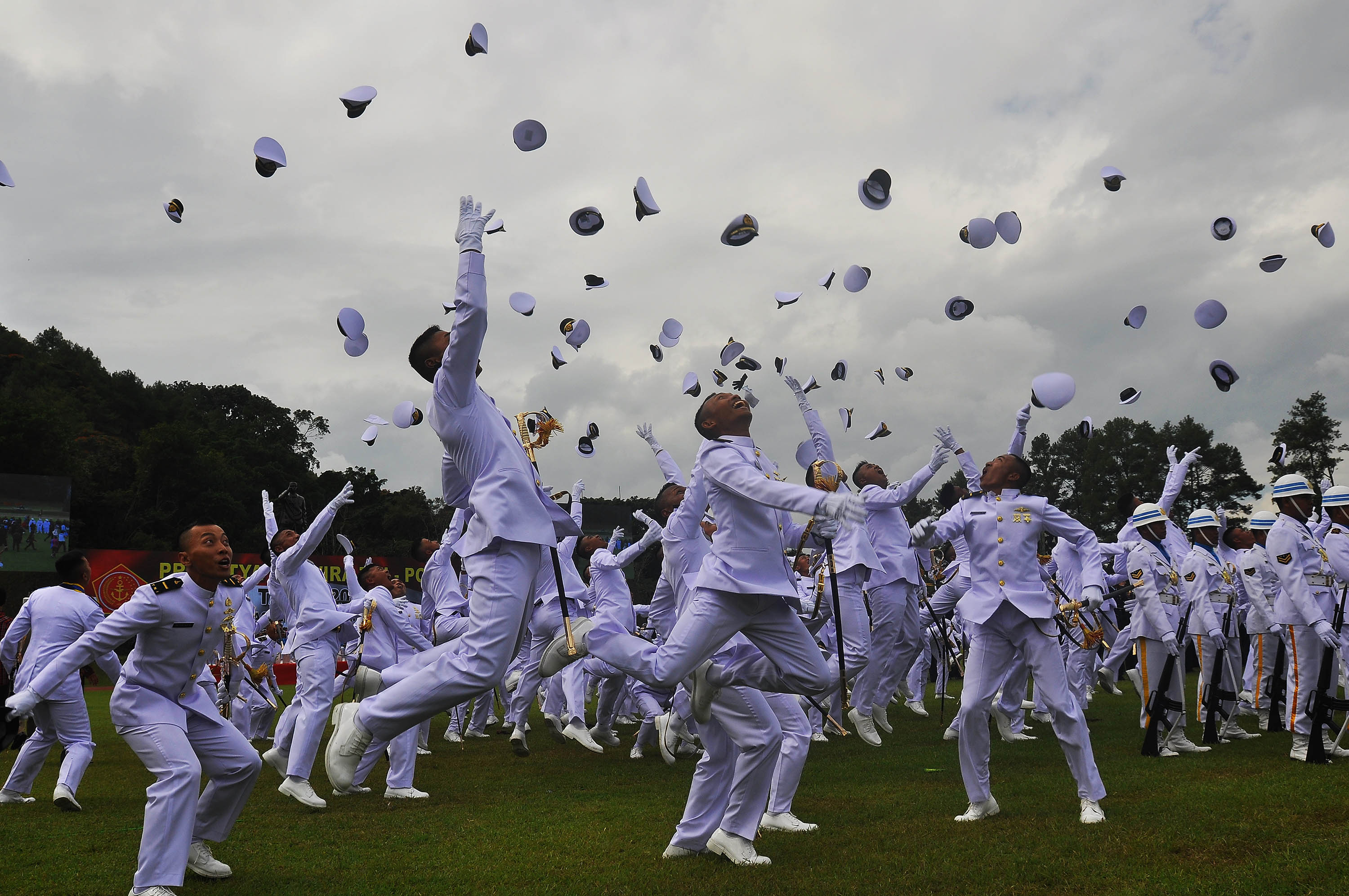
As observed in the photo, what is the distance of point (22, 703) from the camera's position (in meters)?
5.20

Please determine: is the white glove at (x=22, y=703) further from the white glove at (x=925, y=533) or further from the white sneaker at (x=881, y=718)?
the white sneaker at (x=881, y=718)

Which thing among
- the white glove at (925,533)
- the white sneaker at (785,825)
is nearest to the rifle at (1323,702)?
the white glove at (925,533)

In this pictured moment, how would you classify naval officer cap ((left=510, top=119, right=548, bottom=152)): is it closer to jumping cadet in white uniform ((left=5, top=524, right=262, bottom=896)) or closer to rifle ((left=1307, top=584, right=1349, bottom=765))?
jumping cadet in white uniform ((left=5, top=524, right=262, bottom=896))

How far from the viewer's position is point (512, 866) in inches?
241

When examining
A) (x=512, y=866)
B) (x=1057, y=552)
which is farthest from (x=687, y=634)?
(x=1057, y=552)

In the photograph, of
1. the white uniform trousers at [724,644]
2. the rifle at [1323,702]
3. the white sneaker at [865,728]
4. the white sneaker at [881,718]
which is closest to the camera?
the white uniform trousers at [724,644]

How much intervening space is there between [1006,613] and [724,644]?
2360mm

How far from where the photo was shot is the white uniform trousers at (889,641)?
12.0 m

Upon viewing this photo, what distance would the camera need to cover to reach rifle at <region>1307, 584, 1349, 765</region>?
878cm

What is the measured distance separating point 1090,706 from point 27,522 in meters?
29.2

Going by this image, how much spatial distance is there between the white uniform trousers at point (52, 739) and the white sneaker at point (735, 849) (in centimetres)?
642

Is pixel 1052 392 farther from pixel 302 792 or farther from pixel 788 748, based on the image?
pixel 302 792

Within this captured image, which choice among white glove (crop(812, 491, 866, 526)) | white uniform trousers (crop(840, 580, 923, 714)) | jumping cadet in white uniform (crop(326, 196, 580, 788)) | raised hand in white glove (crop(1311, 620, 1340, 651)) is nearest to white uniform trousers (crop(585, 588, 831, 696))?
jumping cadet in white uniform (crop(326, 196, 580, 788))

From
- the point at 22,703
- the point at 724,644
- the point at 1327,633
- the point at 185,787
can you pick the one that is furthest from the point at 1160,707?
the point at 22,703
